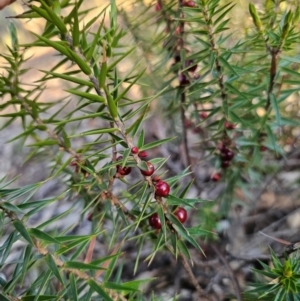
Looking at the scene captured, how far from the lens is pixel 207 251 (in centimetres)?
97

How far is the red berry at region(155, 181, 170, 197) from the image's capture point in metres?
0.50

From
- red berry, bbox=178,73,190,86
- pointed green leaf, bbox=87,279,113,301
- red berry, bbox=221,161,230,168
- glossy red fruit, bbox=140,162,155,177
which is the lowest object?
red berry, bbox=221,161,230,168

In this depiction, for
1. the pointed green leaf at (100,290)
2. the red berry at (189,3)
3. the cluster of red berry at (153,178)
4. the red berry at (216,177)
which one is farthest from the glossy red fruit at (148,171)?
the red berry at (216,177)

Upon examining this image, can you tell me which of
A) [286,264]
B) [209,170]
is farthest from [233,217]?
[286,264]

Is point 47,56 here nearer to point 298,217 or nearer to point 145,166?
point 298,217

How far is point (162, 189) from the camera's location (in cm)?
50

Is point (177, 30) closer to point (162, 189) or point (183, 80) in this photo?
point (183, 80)

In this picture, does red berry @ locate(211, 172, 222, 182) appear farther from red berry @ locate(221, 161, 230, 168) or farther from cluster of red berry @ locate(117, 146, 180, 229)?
cluster of red berry @ locate(117, 146, 180, 229)

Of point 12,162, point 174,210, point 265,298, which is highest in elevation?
point 174,210

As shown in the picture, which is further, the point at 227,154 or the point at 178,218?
the point at 227,154

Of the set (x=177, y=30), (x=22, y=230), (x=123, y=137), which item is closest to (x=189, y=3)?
(x=177, y=30)

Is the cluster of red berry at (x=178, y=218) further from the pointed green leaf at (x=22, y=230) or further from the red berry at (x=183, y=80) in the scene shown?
the red berry at (x=183, y=80)

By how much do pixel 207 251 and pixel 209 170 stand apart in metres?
0.33

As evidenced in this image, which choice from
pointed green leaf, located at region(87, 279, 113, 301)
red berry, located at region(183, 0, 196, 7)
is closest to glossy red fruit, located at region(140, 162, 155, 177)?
pointed green leaf, located at region(87, 279, 113, 301)
